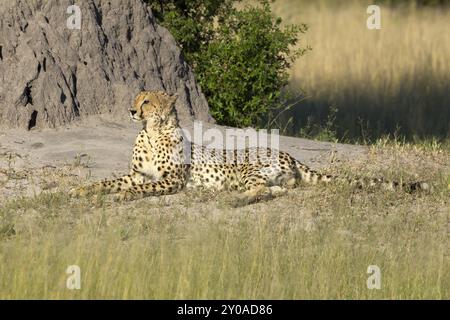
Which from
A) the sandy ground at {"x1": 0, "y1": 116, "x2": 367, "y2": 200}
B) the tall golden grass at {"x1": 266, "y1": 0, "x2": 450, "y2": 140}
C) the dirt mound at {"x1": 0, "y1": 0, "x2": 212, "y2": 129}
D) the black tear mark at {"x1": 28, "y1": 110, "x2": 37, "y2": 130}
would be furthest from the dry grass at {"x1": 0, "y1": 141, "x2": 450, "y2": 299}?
the tall golden grass at {"x1": 266, "y1": 0, "x2": 450, "y2": 140}

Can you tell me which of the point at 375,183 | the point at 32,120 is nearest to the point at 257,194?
the point at 375,183

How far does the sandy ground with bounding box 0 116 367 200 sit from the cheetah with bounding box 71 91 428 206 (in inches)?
15.7

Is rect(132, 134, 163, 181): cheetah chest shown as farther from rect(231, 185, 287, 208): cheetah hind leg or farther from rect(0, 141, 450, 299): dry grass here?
rect(231, 185, 287, 208): cheetah hind leg

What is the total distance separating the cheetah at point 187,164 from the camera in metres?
9.40

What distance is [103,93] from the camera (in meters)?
11.0

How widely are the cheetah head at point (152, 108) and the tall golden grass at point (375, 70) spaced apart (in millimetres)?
4764

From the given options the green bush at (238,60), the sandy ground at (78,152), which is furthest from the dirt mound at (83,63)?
the green bush at (238,60)

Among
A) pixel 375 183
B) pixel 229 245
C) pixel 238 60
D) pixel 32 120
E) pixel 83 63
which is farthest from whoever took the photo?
pixel 238 60

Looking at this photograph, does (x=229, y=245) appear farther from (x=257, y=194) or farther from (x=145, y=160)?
(x=145, y=160)

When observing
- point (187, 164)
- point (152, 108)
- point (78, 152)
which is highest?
point (152, 108)

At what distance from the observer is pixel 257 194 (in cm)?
902

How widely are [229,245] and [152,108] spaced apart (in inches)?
90.5

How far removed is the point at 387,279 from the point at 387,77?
12.1 metres

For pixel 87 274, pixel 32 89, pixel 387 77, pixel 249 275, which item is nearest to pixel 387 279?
pixel 249 275
